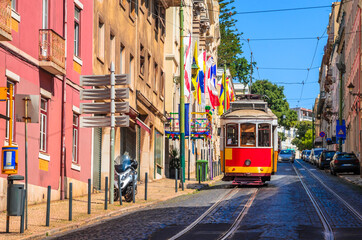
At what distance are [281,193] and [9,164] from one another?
14347 mm

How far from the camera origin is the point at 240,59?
304 feet

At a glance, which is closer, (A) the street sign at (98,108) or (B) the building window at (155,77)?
(A) the street sign at (98,108)

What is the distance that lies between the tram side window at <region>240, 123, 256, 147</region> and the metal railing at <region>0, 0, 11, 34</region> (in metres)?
14.5

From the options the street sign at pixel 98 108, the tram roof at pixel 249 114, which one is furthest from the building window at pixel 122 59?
the street sign at pixel 98 108

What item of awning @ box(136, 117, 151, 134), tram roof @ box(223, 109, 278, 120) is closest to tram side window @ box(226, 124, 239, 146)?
tram roof @ box(223, 109, 278, 120)

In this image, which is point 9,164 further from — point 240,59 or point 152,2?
point 240,59

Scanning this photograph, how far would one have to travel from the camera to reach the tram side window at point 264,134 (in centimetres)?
2948

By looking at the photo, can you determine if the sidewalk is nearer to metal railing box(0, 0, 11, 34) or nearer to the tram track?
the tram track

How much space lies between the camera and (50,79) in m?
21.3

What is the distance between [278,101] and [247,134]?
271 feet

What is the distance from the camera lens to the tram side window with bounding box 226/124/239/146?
29.8 metres

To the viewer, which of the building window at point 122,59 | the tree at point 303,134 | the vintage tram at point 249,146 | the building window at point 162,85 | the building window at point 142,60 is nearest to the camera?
the vintage tram at point 249,146

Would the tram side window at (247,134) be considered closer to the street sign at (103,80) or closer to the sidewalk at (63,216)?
the sidewalk at (63,216)

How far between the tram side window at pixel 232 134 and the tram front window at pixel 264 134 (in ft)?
3.22
